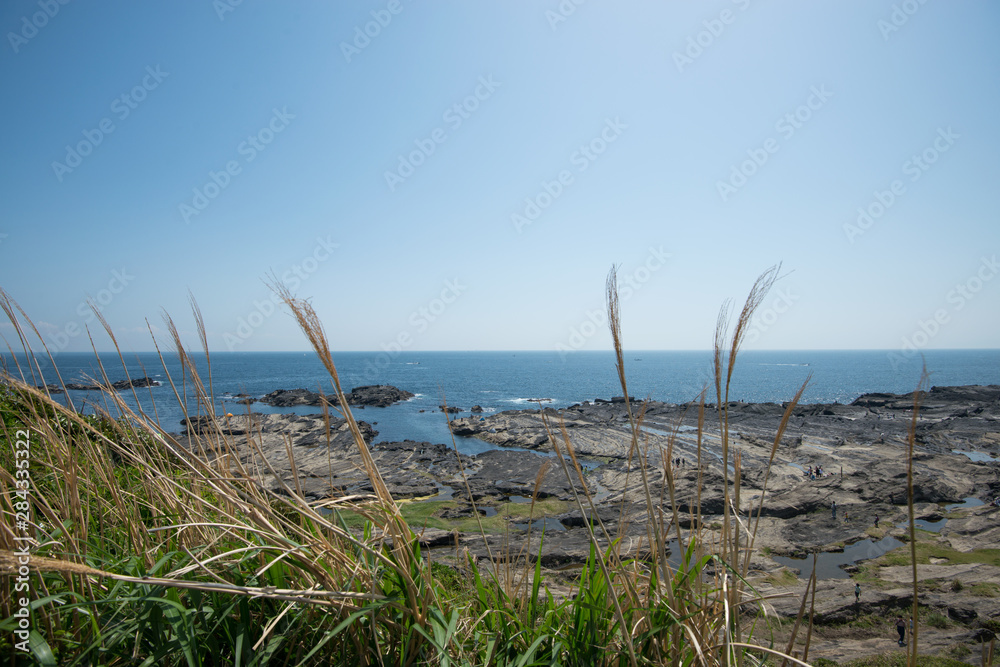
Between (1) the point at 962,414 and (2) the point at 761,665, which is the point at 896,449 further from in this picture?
(2) the point at 761,665

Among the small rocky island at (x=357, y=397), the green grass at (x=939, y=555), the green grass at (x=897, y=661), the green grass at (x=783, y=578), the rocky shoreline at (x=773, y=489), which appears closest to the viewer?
the green grass at (x=897, y=661)

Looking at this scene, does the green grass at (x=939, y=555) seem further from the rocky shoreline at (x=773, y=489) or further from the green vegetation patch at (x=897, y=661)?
the green vegetation patch at (x=897, y=661)

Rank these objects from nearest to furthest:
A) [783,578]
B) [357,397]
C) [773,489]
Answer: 1. [783,578]
2. [773,489]
3. [357,397]

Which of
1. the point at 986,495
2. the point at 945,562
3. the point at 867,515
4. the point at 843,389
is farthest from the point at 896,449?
the point at 843,389

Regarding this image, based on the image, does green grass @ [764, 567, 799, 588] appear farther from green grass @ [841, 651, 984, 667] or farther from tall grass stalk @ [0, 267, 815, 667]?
tall grass stalk @ [0, 267, 815, 667]

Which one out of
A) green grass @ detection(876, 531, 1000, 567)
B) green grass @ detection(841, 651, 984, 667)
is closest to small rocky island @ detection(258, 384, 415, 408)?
green grass @ detection(876, 531, 1000, 567)

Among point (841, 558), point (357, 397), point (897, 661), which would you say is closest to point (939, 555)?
point (841, 558)

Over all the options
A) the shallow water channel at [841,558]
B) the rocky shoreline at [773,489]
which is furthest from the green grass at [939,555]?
the shallow water channel at [841,558]

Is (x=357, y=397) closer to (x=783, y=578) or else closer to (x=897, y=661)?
(x=783, y=578)

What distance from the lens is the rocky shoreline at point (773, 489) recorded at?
14.2 m

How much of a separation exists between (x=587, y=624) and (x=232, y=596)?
126cm

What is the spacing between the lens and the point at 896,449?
3316cm

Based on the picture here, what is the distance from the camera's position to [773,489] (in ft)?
82.2

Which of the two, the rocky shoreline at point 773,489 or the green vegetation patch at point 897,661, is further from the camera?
the rocky shoreline at point 773,489
